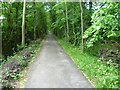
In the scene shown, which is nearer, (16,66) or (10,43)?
(16,66)

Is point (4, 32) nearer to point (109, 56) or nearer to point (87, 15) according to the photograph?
point (87, 15)

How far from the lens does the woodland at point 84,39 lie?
14.6 ft

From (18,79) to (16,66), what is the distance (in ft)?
4.40

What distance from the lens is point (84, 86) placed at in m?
4.48

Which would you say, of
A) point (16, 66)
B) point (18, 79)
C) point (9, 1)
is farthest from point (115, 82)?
point (9, 1)

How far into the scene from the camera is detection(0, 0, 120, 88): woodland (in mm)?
4436

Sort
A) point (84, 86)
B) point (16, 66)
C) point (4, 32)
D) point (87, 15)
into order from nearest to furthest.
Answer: point (84, 86) < point (16, 66) < point (87, 15) < point (4, 32)

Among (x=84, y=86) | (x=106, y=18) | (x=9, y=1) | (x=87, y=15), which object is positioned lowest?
(x=84, y=86)

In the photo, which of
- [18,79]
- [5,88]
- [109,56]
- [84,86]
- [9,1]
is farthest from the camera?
[9,1]

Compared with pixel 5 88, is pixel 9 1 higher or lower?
higher

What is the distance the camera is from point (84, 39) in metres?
12.2

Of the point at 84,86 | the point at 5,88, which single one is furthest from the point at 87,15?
the point at 5,88

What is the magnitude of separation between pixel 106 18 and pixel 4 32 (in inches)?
627

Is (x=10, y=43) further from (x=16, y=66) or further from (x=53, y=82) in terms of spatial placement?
(x=53, y=82)
